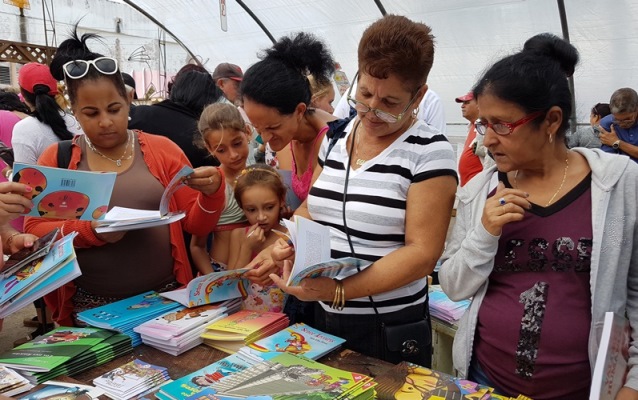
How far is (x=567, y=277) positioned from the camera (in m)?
1.34

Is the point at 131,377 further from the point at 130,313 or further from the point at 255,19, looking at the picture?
the point at 255,19

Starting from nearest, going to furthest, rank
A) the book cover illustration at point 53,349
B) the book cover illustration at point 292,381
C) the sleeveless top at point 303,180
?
the book cover illustration at point 292,381 → the book cover illustration at point 53,349 → the sleeveless top at point 303,180

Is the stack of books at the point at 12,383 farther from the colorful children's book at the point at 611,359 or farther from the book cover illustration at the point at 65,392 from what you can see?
the colorful children's book at the point at 611,359

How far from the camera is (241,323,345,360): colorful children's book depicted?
4.75ft

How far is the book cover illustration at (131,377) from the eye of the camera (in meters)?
1.33

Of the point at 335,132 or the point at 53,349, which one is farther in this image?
the point at 335,132

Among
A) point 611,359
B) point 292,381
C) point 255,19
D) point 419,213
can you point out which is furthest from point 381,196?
point 255,19

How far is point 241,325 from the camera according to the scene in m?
1.61

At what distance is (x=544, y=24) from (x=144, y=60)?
28.3 feet

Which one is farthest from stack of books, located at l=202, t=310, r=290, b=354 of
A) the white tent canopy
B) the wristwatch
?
the wristwatch

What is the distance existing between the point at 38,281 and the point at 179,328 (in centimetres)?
44

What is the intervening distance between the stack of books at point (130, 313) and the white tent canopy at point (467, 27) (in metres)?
2.24

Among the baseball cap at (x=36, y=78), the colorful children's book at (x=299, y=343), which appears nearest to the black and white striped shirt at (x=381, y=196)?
the colorful children's book at (x=299, y=343)

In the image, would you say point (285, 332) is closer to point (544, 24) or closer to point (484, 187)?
point (484, 187)
